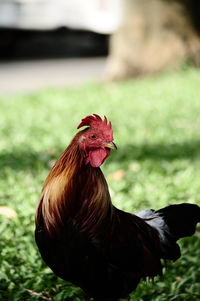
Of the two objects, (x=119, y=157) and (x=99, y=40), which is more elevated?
(x=99, y=40)

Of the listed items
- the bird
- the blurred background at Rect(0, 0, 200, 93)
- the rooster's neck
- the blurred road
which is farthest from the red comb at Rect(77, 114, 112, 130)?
the blurred background at Rect(0, 0, 200, 93)

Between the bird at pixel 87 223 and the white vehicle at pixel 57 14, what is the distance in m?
11.0

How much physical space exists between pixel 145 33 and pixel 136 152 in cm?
508

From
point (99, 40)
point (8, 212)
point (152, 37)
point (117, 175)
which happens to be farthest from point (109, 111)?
point (99, 40)

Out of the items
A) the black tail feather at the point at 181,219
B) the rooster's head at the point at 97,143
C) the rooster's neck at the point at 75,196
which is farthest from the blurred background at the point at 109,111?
the rooster's head at the point at 97,143

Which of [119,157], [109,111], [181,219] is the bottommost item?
[181,219]

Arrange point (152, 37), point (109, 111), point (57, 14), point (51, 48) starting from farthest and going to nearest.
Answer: point (51, 48), point (57, 14), point (152, 37), point (109, 111)

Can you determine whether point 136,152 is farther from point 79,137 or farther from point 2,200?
point 79,137

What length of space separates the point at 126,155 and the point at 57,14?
8.92 metres

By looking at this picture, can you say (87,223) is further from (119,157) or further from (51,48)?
(51,48)

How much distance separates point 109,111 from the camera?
26.3 feet

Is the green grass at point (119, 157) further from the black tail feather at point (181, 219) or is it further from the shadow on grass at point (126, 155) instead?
the black tail feather at point (181, 219)

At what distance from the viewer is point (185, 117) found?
7672 millimetres

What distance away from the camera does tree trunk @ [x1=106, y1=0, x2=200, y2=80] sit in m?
10.6
